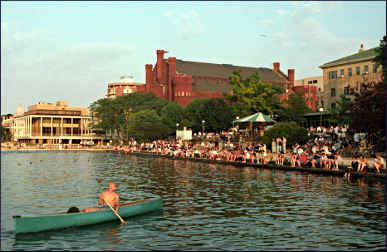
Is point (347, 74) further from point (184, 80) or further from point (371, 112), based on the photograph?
point (184, 80)

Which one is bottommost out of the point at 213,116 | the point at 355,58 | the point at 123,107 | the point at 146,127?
the point at 146,127

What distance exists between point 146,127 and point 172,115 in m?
10.9

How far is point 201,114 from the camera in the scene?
330 ft

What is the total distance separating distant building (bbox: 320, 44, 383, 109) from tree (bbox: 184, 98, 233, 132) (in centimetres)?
2084

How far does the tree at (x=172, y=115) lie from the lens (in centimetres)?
11094

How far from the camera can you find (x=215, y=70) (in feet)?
512

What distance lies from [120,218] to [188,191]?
10809mm

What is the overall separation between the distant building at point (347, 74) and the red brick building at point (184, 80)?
49.3 metres

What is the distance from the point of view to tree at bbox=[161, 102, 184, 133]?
111 m

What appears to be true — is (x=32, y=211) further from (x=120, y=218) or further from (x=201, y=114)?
(x=201, y=114)

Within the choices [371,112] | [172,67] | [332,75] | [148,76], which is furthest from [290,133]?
[148,76]

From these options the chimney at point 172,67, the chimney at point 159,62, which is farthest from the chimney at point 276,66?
the chimney at point 159,62

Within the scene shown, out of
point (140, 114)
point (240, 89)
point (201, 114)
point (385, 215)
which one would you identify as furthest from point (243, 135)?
point (385, 215)

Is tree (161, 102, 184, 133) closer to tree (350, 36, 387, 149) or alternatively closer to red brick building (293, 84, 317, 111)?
red brick building (293, 84, 317, 111)
